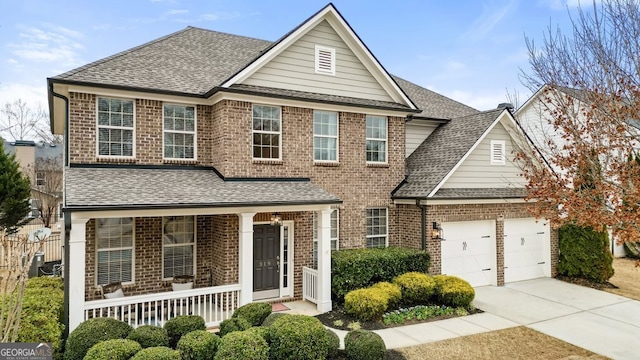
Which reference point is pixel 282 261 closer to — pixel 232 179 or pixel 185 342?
pixel 232 179

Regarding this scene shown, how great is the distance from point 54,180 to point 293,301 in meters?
28.5

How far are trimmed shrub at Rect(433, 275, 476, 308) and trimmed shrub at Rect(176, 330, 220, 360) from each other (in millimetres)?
6870

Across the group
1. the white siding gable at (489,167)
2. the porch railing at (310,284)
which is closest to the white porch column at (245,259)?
the porch railing at (310,284)

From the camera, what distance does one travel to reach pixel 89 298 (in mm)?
10461

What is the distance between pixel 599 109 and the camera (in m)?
7.78

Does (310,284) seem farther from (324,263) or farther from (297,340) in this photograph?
(297,340)

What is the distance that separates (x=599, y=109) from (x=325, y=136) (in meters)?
7.59

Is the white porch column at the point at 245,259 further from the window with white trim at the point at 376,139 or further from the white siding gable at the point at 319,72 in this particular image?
the window with white trim at the point at 376,139

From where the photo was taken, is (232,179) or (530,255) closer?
(232,179)

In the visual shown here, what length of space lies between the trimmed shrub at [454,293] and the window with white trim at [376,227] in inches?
112

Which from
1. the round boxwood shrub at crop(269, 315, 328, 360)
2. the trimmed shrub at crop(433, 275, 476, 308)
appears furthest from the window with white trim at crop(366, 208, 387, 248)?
the round boxwood shrub at crop(269, 315, 328, 360)

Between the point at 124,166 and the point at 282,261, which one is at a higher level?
the point at 124,166

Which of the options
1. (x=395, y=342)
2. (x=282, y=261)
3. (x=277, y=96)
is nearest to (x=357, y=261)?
(x=282, y=261)

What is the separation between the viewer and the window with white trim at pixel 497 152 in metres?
14.8
